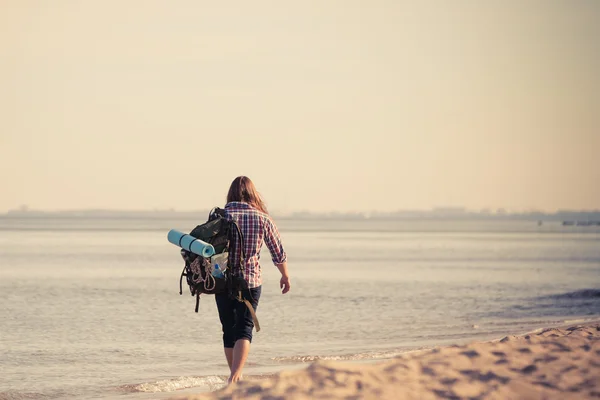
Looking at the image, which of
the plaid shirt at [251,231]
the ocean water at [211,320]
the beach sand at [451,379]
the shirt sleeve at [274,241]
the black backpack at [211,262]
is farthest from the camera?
the ocean water at [211,320]

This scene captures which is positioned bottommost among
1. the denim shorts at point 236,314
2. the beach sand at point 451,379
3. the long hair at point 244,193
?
the beach sand at point 451,379

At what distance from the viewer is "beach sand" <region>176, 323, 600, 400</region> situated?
659 centimetres

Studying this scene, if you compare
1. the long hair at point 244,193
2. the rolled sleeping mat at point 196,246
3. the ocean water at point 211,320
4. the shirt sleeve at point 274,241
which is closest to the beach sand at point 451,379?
the rolled sleeping mat at point 196,246

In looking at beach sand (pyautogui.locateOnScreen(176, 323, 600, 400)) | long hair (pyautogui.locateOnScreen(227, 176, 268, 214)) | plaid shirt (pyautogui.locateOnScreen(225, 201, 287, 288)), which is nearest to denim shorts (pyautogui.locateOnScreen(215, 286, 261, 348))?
plaid shirt (pyautogui.locateOnScreen(225, 201, 287, 288))

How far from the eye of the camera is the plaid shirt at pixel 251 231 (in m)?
8.16

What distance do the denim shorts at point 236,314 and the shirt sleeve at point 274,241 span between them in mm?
363

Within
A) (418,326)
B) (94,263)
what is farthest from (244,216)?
(94,263)

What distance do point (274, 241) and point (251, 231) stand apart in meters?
A: 0.27

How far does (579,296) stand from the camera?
2484 centimetres

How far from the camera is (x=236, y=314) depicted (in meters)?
8.21

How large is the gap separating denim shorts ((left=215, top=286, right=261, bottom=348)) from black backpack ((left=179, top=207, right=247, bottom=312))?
0.14 m

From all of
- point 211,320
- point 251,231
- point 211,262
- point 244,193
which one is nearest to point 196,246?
point 211,262

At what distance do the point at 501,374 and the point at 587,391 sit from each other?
2.17 ft

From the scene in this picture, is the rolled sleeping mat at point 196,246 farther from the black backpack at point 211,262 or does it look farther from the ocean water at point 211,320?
the ocean water at point 211,320
